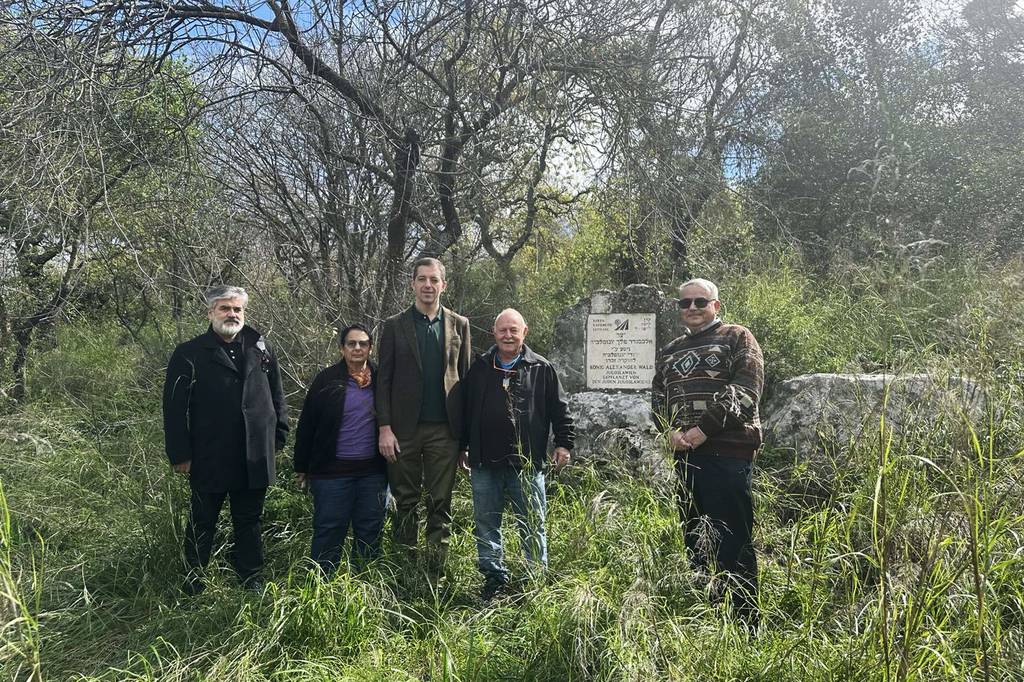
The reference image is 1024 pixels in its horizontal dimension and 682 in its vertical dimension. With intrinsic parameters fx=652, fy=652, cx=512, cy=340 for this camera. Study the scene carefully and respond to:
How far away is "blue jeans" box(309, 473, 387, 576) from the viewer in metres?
3.74

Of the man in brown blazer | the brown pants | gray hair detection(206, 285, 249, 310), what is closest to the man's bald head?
the man in brown blazer

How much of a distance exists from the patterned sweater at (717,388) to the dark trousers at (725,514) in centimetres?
8

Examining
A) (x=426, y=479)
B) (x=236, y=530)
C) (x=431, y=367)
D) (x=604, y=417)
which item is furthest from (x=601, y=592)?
(x=604, y=417)

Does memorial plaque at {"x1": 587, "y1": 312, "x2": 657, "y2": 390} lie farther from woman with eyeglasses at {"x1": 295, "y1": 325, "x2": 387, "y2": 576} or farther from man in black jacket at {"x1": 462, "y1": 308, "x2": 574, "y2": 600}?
woman with eyeglasses at {"x1": 295, "y1": 325, "x2": 387, "y2": 576}

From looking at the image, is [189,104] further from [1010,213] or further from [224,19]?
[1010,213]

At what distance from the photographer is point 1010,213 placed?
26.6ft

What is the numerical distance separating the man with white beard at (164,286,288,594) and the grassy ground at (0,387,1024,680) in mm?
197

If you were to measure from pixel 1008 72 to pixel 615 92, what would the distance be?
29.3 ft

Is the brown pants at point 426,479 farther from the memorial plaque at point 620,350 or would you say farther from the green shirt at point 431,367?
the memorial plaque at point 620,350

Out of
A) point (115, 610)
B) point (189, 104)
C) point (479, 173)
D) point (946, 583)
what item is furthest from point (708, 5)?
point (115, 610)

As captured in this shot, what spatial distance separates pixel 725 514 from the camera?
3217 millimetres

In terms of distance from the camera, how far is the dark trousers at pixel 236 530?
145 inches

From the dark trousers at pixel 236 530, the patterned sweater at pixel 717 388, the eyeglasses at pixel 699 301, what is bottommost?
the dark trousers at pixel 236 530

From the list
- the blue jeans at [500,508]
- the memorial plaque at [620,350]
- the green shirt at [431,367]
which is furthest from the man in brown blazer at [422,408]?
the memorial plaque at [620,350]
